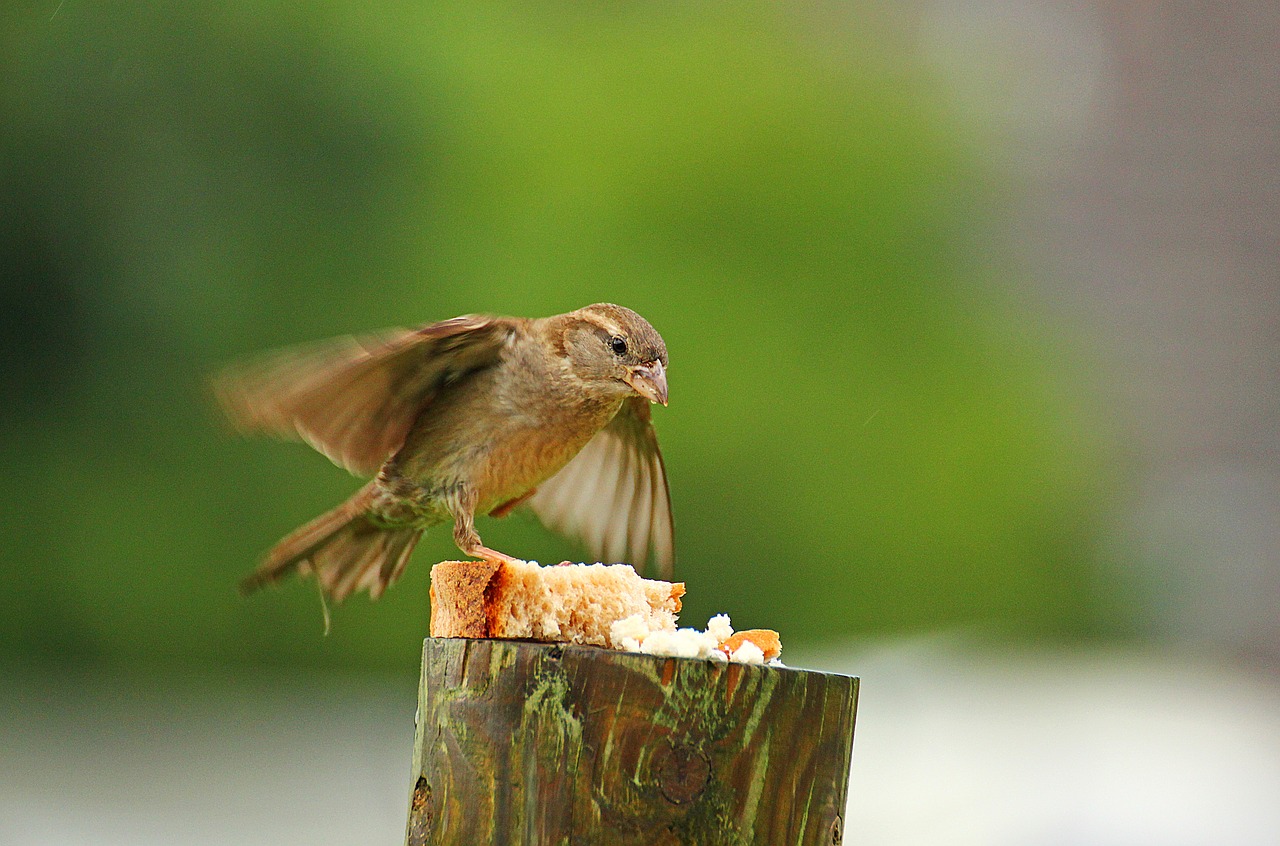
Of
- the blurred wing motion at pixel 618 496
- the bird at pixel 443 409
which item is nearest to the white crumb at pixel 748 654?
the bird at pixel 443 409

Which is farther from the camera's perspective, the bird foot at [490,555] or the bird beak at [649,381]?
the bird beak at [649,381]

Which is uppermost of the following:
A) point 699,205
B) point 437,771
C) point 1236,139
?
point 1236,139

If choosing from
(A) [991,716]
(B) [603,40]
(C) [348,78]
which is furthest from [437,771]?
(B) [603,40]

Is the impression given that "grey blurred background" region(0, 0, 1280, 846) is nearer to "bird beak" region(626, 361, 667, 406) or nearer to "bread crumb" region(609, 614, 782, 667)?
"bird beak" region(626, 361, 667, 406)

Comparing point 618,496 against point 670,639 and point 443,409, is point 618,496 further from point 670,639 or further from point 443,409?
point 670,639

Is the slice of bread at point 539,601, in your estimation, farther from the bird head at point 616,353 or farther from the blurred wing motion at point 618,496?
the blurred wing motion at point 618,496

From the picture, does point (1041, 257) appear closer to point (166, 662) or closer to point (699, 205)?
point (699, 205)

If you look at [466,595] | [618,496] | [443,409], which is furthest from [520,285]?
[466,595]
